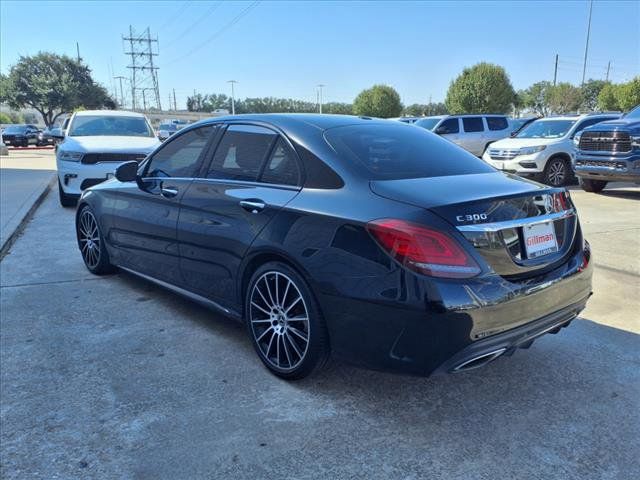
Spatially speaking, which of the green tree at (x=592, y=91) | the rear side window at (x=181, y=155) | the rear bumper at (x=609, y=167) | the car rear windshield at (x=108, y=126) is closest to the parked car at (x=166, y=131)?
the car rear windshield at (x=108, y=126)

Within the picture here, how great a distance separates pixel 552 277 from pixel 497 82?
44.6m

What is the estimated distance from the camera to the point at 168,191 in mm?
4086

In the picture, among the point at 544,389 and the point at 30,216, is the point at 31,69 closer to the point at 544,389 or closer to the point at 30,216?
the point at 30,216

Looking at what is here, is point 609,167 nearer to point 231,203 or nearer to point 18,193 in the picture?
point 231,203

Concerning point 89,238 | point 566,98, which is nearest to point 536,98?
point 566,98

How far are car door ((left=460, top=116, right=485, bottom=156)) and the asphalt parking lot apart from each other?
12642 mm

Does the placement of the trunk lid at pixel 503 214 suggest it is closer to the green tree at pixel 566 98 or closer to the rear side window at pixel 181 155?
the rear side window at pixel 181 155

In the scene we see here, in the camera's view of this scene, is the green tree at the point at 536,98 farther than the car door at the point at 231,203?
Yes

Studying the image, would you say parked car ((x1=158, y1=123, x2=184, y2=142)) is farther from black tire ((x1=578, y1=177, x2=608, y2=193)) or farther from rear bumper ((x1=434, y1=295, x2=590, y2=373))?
rear bumper ((x1=434, y1=295, x2=590, y2=373))

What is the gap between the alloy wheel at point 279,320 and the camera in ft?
10.0

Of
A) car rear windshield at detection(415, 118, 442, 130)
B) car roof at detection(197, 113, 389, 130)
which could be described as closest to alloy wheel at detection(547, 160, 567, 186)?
car rear windshield at detection(415, 118, 442, 130)

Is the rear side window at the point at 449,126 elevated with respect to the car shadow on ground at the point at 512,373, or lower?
elevated

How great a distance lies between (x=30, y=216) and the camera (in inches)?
347

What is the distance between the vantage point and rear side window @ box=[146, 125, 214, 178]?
157 inches
